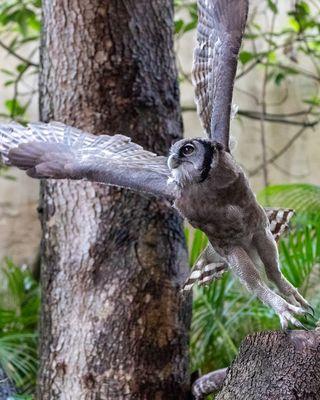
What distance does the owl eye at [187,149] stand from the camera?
1.92 m

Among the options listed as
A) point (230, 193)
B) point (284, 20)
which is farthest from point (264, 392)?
point (284, 20)

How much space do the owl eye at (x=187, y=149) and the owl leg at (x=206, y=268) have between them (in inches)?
17.1

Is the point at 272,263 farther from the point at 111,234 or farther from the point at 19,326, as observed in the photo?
the point at 19,326

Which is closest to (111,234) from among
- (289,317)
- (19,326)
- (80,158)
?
(80,158)

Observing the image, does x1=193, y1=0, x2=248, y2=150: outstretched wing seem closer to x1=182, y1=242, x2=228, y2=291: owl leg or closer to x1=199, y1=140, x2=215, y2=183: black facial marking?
x1=199, y1=140, x2=215, y2=183: black facial marking

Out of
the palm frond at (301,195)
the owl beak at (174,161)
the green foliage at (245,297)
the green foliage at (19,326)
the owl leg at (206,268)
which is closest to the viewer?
the owl beak at (174,161)

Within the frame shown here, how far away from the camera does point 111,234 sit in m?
2.70

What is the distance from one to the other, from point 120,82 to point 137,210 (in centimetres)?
49

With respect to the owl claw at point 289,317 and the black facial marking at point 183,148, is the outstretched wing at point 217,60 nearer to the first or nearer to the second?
the black facial marking at point 183,148

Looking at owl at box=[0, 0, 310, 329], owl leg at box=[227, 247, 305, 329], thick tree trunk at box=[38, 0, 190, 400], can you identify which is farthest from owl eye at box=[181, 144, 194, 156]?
thick tree trunk at box=[38, 0, 190, 400]

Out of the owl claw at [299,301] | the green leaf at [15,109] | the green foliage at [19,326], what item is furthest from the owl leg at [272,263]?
the green leaf at [15,109]

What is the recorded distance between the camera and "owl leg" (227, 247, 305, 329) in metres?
1.91

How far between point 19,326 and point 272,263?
1985 millimetres

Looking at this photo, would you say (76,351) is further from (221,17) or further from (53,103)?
(221,17)
